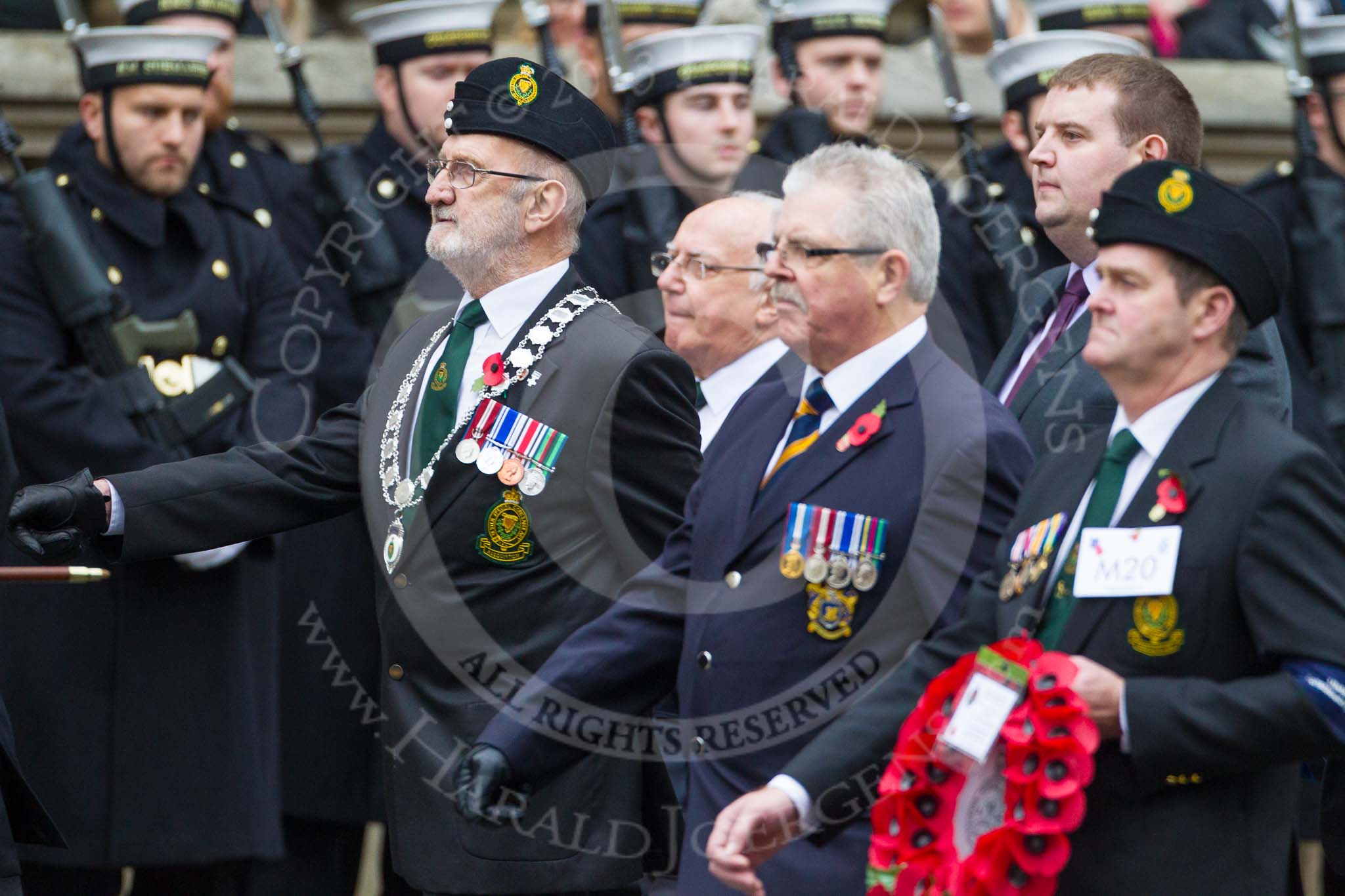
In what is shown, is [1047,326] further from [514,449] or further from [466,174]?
[466,174]

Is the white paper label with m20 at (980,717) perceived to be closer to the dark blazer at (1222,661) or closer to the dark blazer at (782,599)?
the dark blazer at (1222,661)

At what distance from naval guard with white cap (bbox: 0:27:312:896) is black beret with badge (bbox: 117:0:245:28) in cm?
100

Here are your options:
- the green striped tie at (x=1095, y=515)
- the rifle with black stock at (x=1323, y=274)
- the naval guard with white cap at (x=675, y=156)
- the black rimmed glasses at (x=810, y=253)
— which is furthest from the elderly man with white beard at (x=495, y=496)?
the rifle with black stock at (x=1323, y=274)

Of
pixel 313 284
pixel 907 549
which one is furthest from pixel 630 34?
pixel 907 549

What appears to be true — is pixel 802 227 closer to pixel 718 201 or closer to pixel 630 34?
pixel 718 201

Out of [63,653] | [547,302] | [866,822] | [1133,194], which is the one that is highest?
[1133,194]

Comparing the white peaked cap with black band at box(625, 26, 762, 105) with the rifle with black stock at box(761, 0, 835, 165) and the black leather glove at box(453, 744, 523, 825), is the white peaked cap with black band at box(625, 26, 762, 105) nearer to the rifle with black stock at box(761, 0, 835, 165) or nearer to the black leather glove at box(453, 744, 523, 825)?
the rifle with black stock at box(761, 0, 835, 165)

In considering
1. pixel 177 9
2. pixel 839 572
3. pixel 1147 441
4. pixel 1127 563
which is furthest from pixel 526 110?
pixel 177 9

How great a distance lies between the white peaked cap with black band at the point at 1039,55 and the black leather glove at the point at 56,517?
364 cm

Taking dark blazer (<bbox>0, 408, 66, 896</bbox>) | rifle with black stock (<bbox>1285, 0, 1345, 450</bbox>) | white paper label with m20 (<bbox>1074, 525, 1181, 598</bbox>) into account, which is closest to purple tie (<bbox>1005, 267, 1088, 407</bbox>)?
white paper label with m20 (<bbox>1074, 525, 1181, 598</bbox>)

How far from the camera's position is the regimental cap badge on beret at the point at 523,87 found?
5047mm

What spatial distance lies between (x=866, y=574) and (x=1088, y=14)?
→ 14.7ft

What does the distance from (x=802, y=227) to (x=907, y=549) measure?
27.3 inches

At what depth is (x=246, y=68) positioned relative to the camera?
26.8ft
